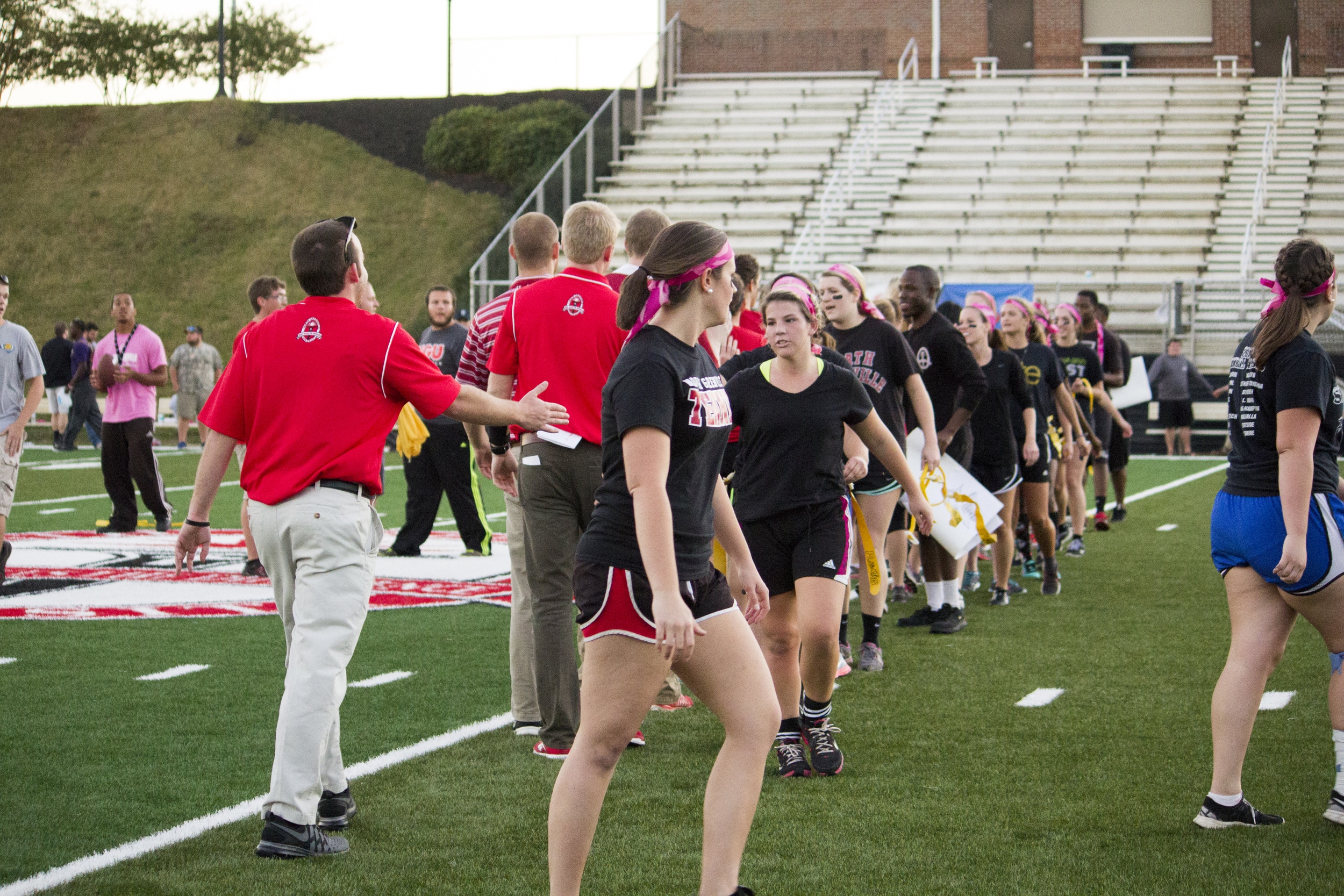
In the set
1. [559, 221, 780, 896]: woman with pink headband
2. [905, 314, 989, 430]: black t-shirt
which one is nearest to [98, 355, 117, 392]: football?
[905, 314, 989, 430]: black t-shirt

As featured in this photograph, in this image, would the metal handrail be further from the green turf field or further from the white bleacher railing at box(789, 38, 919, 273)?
the green turf field

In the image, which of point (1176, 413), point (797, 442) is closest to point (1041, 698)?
point (797, 442)

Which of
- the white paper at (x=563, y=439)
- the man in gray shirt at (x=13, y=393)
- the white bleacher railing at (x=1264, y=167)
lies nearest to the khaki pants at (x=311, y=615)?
the white paper at (x=563, y=439)

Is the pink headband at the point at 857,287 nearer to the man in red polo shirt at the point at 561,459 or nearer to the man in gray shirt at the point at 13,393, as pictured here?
the man in red polo shirt at the point at 561,459

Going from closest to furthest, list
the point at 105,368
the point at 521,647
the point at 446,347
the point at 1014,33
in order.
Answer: the point at 521,647, the point at 446,347, the point at 105,368, the point at 1014,33

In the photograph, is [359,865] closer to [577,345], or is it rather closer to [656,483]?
[656,483]

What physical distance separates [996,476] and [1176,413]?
16.2m

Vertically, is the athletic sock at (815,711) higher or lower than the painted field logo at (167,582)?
higher

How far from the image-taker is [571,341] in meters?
5.71

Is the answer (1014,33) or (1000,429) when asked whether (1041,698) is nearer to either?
(1000,429)

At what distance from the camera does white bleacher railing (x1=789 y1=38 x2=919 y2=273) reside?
96.0 feet

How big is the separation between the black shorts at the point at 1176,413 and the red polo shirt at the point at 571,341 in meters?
20.4

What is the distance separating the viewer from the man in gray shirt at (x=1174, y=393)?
23.9m

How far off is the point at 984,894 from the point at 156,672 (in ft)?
15.0
